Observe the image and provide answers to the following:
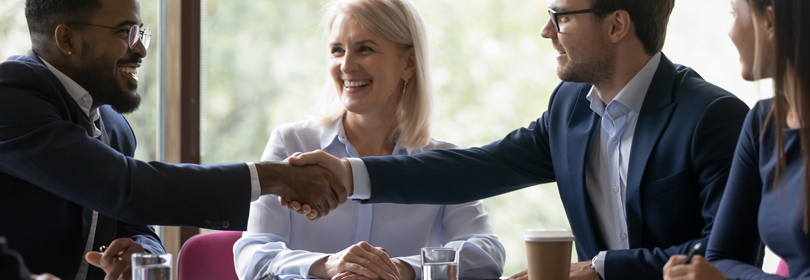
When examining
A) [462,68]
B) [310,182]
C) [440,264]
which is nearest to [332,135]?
[310,182]

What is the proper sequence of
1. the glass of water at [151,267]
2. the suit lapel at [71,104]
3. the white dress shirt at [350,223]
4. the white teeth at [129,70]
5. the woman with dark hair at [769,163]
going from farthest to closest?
the white dress shirt at [350,223] → the white teeth at [129,70] → the suit lapel at [71,104] → the woman with dark hair at [769,163] → the glass of water at [151,267]

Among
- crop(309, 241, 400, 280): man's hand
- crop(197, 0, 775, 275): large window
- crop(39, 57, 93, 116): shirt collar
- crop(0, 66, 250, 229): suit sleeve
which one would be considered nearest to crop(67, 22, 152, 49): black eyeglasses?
crop(39, 57, 93, 116): shirt collar

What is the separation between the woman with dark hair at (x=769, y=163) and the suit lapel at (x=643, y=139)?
1.10 feet

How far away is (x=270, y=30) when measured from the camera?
186 inches

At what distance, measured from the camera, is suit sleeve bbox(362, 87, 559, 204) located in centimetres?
221

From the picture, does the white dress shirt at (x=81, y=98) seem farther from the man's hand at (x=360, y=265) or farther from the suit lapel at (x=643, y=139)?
the suit lapel at (x=643, y=139)

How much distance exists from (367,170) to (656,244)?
0.90 m

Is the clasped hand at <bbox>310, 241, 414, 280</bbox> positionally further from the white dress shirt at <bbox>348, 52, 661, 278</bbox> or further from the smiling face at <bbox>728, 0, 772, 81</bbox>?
the smiling face at <bbox>728, 0, 772, 81</bbox>

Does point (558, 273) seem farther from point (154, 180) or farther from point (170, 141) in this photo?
point (170, 141)

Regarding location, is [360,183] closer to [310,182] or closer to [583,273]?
[310,182]

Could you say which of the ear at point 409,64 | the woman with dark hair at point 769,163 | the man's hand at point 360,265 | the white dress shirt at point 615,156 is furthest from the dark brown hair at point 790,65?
the ear at point 409,64

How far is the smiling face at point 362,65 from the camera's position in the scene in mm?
2438

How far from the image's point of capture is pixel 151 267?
3.97ft

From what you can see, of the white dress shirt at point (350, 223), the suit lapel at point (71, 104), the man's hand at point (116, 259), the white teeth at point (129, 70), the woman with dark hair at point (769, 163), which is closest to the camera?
the woman with dark hair at point (769, 163)
